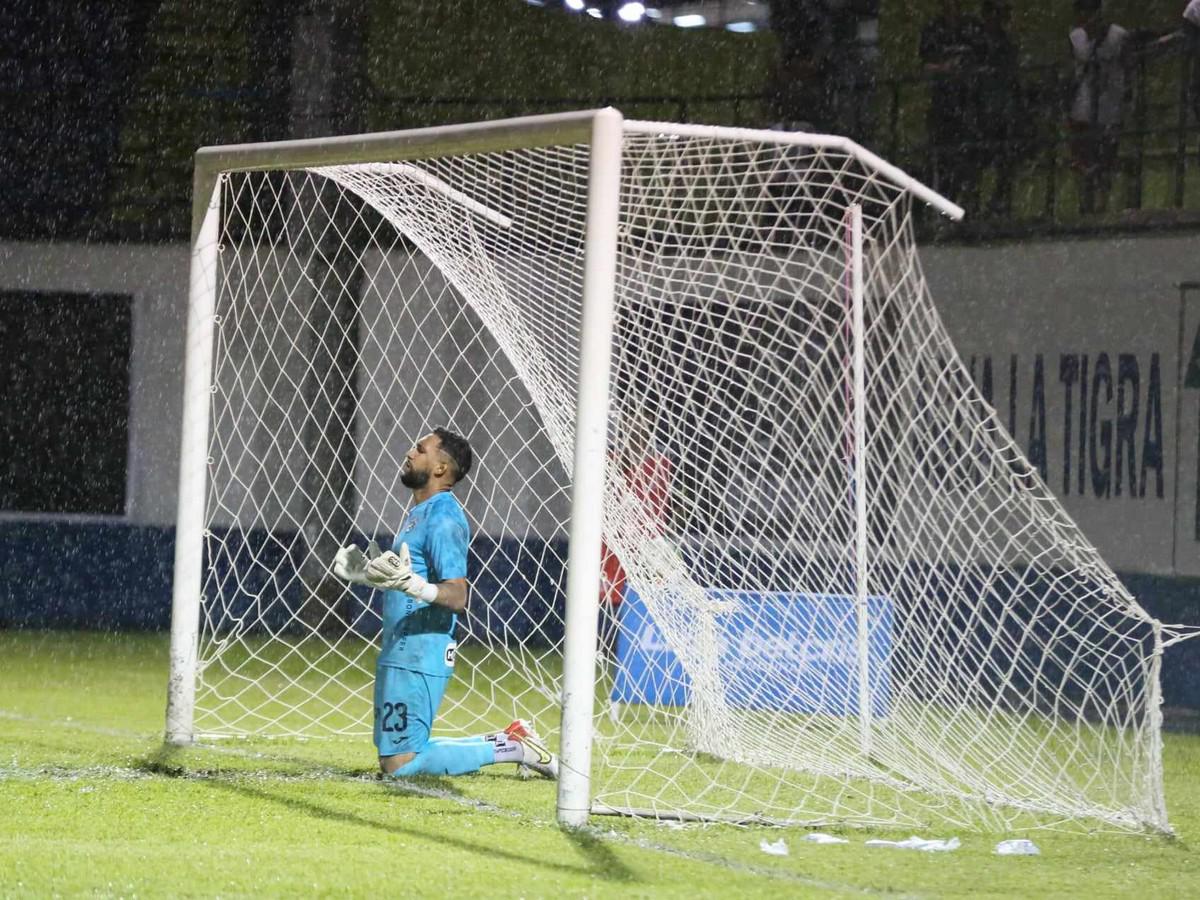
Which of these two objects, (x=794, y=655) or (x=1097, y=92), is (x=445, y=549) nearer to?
(x=794, y=655)

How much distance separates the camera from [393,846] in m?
4.98

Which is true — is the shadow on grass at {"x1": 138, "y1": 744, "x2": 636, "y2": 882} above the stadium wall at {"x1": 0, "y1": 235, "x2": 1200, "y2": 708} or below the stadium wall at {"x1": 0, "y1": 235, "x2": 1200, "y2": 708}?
below

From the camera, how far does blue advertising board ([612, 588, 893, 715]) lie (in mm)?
7180

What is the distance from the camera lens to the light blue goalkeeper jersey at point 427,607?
602 cm

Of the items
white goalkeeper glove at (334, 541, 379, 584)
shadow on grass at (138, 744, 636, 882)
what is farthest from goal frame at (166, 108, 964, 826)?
white goalkeeper glove at (334, 541, 379, 584)

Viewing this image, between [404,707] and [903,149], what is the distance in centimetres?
930

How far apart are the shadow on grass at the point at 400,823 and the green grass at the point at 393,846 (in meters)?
0.01

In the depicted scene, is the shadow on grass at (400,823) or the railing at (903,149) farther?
the railing at (903,149)

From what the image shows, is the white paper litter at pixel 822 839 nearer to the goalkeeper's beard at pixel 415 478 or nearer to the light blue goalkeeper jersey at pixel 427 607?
the light blue goalkeeper jersey at pixel 427 607

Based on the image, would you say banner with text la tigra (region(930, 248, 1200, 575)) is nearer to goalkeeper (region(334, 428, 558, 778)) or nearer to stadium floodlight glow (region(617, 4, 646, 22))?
goalkeeper (region(334, 428, 558, 778))

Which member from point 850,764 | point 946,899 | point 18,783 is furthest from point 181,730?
point 946,899

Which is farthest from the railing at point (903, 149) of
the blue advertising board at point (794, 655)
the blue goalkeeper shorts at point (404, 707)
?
the blue goalkeeper shorts at point (404, 707)

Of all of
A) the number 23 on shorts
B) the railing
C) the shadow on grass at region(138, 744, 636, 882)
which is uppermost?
the railing

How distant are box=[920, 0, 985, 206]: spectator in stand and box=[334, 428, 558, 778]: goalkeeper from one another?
7935 mm
